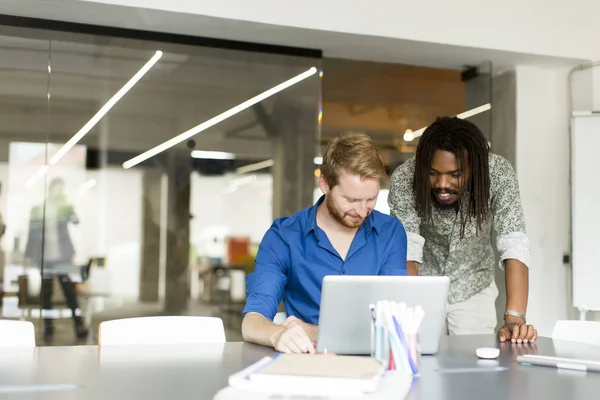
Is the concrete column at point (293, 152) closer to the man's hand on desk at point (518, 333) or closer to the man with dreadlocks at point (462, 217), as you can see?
the man with dreadlocks at point (462, 217)

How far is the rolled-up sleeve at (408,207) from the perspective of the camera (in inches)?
128

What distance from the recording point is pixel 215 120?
5.25 metres

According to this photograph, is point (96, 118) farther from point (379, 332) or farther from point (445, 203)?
point (379, 332)

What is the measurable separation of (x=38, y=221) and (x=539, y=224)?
3.67 m

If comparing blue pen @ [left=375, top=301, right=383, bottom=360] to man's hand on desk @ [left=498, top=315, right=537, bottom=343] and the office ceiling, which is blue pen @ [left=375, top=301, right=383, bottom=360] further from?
the office ceiling

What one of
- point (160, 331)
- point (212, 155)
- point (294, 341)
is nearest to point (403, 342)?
point (294, 341)

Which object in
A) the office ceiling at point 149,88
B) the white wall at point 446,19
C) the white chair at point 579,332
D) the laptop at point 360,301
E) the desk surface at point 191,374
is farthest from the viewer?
the office ceiling at point 149,88

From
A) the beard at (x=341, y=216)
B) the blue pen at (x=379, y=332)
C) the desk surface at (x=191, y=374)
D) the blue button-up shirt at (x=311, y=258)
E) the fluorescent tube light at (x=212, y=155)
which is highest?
the fluorescent tube light at (x=212, y=155)

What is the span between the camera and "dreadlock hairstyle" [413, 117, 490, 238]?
3199mm

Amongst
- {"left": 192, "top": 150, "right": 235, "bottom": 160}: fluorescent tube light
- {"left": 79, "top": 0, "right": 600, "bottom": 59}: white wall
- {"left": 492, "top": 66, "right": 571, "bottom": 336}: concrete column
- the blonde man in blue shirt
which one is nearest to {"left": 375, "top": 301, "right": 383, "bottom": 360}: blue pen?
the blonde man in blue shirt

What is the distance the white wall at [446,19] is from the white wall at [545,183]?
46 cm

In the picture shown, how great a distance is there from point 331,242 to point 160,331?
69 cm

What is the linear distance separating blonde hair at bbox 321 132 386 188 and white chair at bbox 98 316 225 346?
684mm

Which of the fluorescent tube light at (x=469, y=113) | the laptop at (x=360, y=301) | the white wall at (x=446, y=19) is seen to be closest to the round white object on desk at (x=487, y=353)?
the laptop at (x=360, y=301)
